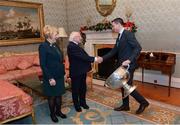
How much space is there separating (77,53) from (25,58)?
2.85m

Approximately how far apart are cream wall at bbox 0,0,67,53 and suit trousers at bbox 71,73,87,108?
300 centimetres

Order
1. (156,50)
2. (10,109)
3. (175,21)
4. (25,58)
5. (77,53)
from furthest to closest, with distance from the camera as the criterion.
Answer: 1. (25,58)
2. (156,50)
3. (175,21)
4. (77,53)
5. (10,109)

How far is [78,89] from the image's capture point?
9.78 ft

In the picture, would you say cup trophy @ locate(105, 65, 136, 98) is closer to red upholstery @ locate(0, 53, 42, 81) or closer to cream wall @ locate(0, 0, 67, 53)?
red upholstery @ locate(0, 53, 42, 81)

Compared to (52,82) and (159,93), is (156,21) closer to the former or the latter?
(159,93)

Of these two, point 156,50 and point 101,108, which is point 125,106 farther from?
point 156,50

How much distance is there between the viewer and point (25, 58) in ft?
16.5

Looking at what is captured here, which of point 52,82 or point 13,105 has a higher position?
point 52,82

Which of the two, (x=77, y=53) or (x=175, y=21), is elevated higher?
(x=175, y=21)

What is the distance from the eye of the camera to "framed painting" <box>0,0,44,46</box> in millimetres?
4773

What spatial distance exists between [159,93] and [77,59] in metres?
2.14

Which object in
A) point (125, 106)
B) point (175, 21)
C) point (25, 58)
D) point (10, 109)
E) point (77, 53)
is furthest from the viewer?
point (25, 58)

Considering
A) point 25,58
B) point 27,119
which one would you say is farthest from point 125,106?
point 25,58

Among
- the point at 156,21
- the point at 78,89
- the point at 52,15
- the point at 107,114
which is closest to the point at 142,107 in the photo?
the point at 107,114
